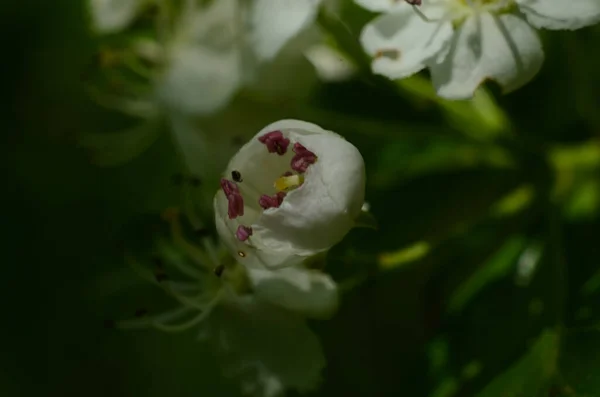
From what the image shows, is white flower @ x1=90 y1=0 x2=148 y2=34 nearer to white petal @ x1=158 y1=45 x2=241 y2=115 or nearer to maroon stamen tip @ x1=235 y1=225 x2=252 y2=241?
white petal @ x1=158 y1=45 x2=241 y2=115

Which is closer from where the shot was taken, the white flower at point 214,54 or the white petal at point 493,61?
the white petal at point 493,61

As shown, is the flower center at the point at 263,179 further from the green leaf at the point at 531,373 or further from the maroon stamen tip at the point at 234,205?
the green leaf at the point at 531,373

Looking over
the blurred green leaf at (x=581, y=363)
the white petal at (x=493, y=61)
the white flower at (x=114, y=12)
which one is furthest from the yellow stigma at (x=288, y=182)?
the white flower at (x=114, y=12)

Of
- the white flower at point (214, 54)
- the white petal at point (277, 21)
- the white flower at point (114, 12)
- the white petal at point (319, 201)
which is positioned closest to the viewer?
the white petal at point (319, 201)

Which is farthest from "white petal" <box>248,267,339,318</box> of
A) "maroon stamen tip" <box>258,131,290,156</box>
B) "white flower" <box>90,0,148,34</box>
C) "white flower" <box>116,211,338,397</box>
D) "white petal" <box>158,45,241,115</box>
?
"white flower" <box>90,0,148,34</box>

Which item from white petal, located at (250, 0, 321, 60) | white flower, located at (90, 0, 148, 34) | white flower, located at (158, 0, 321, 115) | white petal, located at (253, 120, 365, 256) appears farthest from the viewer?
white flower, located at (90, 0, 148, 34)

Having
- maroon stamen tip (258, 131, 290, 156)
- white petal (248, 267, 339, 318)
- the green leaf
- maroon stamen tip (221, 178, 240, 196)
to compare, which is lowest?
the green leaf

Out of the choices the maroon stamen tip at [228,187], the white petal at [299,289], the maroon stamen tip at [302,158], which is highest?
the maroon stamen tip at [302,158]

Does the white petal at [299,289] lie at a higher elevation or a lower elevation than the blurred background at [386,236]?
higher
